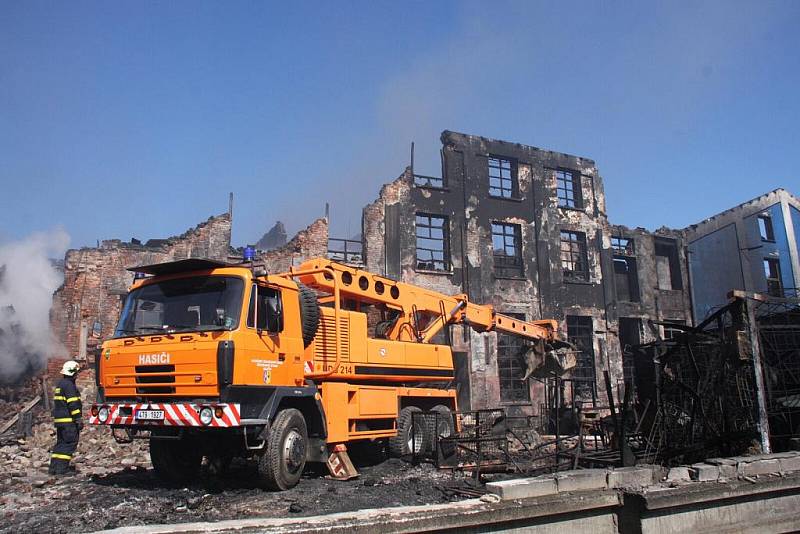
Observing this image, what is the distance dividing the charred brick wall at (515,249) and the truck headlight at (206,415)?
1372 cm

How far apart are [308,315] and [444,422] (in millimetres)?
4141

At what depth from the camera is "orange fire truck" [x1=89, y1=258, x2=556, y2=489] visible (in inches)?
290

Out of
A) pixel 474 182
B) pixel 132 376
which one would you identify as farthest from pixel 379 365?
pixel 474 182

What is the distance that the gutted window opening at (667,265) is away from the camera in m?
27.1

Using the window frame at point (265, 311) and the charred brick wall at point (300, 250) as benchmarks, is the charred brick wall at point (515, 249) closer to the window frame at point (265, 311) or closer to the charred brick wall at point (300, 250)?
the charred brick wall at point (300, 250)

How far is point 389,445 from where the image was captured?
35.7 ft

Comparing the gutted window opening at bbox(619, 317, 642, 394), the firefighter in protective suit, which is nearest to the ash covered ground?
the firefighter in protective suit

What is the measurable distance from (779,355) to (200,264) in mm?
9656

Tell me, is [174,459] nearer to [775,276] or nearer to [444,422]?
[444,422]

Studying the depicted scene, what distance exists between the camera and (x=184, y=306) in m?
8.03

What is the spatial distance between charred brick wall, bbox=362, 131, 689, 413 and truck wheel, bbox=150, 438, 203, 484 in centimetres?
1219

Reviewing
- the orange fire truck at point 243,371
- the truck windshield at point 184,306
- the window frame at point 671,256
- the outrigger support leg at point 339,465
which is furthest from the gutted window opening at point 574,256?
the truck windshield at point 184,306

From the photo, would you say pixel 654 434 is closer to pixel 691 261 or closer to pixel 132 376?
pixel 132 376

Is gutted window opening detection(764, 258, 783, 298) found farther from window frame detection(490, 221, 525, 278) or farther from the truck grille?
the truck grille
